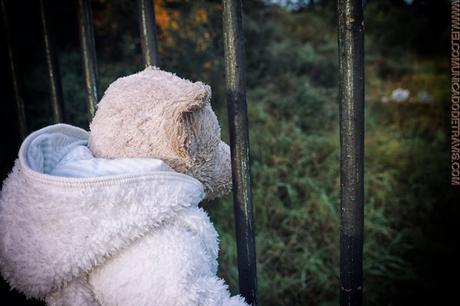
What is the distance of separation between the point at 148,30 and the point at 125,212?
53 cm

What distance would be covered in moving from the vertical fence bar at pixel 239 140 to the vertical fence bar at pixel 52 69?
699 mm

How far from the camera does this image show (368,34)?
18.0 feet

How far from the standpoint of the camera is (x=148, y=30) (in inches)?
40.0

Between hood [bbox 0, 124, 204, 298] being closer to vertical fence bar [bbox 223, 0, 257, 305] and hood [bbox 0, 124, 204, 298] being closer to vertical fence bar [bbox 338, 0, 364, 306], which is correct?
vertical fence bar [bbox 223, 0, 257, 305]

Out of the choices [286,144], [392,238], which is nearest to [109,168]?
[392,238]

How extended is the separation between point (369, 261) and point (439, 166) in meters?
1.63

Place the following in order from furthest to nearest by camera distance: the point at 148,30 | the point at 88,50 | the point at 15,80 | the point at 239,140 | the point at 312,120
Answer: the point at 312,120
the point at 15,80
the point at 88,50
the point at 148,30
the point at 239,140

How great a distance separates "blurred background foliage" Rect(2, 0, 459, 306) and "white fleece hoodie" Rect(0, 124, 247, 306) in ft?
2.86

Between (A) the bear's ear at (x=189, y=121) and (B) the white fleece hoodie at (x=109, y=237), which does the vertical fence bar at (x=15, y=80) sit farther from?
(A) the bear's ear at (x=189, y=121)

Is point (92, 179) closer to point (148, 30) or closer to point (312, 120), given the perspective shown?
point (148, 30)

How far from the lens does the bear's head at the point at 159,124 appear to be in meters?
0.76

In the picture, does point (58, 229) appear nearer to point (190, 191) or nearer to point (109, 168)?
point (109, 168)

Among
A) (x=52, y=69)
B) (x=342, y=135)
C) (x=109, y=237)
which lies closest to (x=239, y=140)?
(x=342, y=135)

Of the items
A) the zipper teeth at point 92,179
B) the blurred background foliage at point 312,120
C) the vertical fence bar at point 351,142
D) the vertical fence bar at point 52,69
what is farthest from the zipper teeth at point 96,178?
the blurred background foliage at point 312,120
